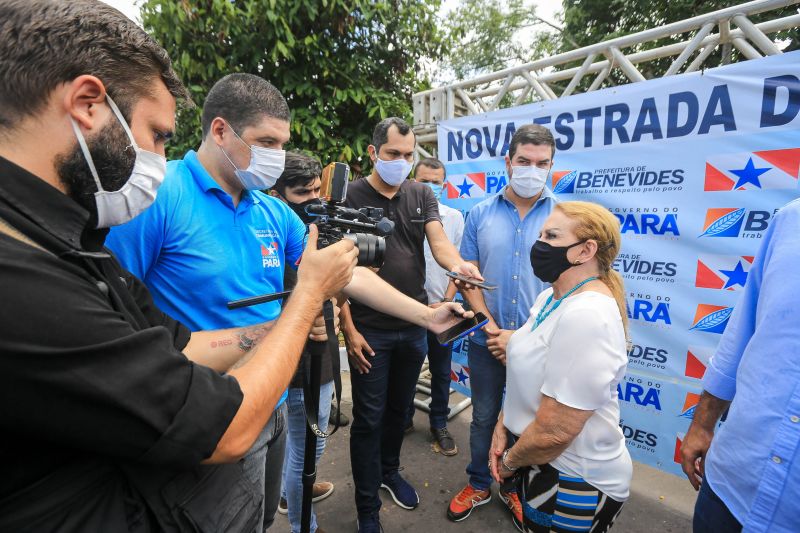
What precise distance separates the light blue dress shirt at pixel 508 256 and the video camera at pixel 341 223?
153 centimetres

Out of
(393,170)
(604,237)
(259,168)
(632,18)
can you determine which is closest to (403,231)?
(393,170)

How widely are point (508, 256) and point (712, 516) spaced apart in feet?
5.64

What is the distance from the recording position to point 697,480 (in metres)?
1.56

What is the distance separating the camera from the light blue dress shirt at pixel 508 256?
2.67 meters

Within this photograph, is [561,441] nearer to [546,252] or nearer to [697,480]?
[697,480]

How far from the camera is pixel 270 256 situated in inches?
68.2

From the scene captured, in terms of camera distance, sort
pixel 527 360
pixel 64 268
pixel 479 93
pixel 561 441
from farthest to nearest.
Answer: pixel 479 93, pixel 527 360, pixel 561 441, pixel 64 268

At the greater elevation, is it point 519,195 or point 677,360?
point 519,195

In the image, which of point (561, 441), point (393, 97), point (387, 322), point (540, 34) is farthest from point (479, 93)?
point (540, 34)

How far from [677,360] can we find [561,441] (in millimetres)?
1930

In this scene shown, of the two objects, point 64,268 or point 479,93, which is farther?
point 479,93

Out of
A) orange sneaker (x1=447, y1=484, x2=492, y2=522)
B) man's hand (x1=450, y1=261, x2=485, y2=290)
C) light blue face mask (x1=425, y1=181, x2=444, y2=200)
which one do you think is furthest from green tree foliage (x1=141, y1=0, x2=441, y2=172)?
orange sneaker (x1=447, y1=484, x2=492, y2=522)

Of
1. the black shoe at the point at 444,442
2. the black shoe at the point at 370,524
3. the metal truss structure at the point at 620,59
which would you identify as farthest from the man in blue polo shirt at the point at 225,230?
the metal truss structure at the point at 620,59

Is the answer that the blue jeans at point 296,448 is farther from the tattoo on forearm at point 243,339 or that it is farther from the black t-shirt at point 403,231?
the tattoo on forearm at point 243,339
